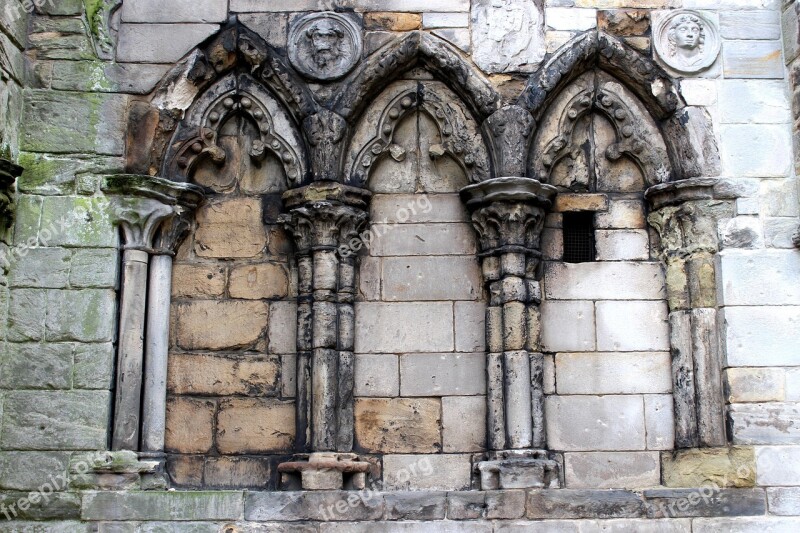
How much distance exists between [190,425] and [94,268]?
1.32 metres

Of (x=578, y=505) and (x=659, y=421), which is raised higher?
(x=659, y=421)

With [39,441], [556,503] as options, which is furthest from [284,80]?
[556,503]

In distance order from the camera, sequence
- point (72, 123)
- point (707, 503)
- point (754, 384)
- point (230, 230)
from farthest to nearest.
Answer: point (230, 230) < point (72, 123) < point (754, 384) < point (707, 503)

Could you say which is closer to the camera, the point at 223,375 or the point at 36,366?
the point at 36,366

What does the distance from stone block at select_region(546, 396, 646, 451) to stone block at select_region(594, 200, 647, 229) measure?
A: 1288mm

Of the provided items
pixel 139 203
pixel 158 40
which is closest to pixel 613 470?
pixel 139 203

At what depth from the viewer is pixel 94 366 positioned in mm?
7504

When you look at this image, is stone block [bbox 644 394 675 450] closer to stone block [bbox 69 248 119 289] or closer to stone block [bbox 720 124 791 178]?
stone block [bbox 720 124 791 178]

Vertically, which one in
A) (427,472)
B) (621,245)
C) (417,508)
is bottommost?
(417,508)

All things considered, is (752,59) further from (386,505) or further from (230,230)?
(386,505)

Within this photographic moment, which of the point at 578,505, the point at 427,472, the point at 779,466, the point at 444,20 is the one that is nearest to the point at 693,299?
the point at 779,466

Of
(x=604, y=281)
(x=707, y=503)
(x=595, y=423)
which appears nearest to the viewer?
(x=707, y=503)

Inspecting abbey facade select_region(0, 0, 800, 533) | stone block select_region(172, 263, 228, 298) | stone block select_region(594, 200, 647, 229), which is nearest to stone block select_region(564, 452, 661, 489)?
abbey facade select_region(0, 0, 800, 533)

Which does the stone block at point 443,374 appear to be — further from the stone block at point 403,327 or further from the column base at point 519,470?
the column base at point 519,470
